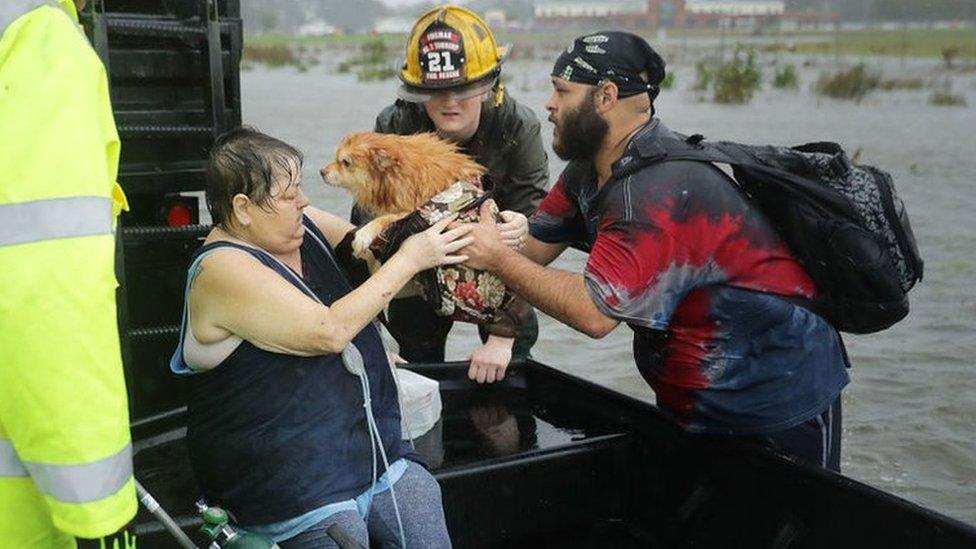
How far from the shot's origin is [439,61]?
427cm

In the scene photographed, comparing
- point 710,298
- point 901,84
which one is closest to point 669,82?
point 901,84

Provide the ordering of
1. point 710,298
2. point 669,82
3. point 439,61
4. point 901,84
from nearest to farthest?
point 710,298
point 439,61
point 901,84
point 669,82

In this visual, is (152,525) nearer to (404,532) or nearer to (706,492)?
(404,532)

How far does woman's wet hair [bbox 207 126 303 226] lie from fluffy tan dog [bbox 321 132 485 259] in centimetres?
27

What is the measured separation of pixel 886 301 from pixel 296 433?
1736 mm

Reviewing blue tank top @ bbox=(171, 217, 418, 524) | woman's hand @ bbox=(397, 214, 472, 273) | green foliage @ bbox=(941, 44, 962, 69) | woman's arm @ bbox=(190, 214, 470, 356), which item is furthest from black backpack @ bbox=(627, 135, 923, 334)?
green foliage @ bbox=(941, 44, 962, 69)

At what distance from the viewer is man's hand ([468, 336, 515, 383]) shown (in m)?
4.48

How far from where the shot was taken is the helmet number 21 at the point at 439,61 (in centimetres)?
426

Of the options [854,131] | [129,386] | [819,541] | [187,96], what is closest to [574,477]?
[819,541]

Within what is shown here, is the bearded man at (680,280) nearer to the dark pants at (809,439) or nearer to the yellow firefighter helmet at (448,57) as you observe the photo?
the dark pants at (809,439)

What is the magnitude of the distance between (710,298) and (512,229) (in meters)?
0.62

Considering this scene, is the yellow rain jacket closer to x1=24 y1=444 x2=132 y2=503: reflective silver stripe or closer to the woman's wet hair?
x1=24 y1=444 x2=132 y2=503: reflective silver stripe

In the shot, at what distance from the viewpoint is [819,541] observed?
3.26 m

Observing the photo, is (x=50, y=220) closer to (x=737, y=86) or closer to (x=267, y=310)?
(x=267, y=310)
